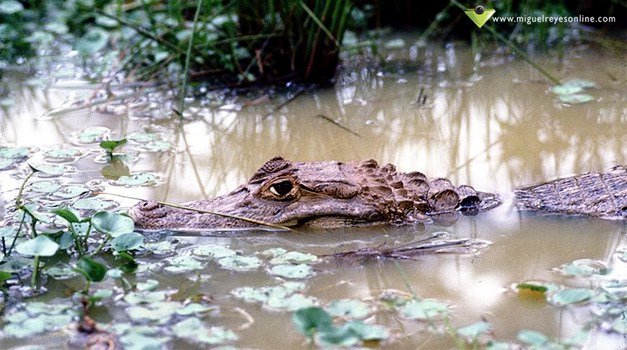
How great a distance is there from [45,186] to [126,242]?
4.20 feet

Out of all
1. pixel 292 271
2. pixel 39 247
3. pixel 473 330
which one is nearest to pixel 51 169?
pixel 39 247

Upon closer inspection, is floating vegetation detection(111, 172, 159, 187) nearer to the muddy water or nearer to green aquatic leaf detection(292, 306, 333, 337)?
the muddy water

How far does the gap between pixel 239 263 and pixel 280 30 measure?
125 inches

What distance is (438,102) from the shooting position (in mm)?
6512

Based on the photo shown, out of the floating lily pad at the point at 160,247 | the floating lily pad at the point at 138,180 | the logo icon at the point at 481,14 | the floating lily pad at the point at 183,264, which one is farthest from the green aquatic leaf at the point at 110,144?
the logo icon at the point at 481,14

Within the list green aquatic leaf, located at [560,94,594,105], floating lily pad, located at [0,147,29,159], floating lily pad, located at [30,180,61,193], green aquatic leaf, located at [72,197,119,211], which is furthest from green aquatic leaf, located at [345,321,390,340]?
green aquatic leaf, located at [560,94,594,105]

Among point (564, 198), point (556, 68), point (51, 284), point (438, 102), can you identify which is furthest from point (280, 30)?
point (51, 284)

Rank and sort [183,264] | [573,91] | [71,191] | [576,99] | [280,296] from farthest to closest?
[573,91] → [576,99] → [71,191] → [183,264] → [280,296]

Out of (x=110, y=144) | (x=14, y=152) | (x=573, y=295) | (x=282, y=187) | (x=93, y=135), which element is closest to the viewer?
(x=573, y=295)

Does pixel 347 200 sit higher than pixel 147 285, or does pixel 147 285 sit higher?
pixel 347 200

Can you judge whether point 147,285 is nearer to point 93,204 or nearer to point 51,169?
point 93,204

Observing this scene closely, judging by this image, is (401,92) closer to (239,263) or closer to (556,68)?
A: (556,68)

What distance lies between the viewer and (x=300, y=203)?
4.64m

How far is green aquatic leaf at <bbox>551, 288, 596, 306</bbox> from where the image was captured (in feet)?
11.3
